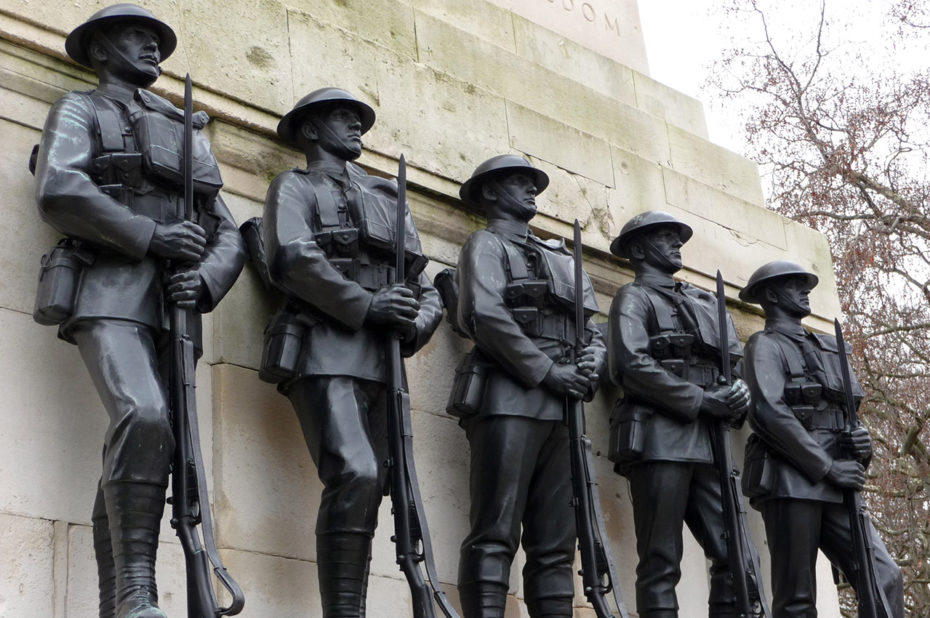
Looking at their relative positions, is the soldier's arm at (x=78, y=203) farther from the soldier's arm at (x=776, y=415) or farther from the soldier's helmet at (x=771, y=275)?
the soldier's helmet at (x=771, y=275)

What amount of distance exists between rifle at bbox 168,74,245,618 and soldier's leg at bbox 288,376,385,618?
679 millimetres

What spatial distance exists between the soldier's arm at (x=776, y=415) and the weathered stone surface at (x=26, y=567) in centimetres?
498

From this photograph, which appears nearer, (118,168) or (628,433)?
(118,168)

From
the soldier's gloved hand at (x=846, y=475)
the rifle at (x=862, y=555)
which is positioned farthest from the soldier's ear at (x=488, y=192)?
the soldier's gloved hand at (x=846, y=475)

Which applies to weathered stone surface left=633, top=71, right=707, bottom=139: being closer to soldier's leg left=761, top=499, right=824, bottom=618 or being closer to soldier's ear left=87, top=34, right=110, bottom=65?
soldier's leg left=761, top=499, right=824, bottom=618

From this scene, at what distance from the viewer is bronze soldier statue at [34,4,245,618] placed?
278 inches

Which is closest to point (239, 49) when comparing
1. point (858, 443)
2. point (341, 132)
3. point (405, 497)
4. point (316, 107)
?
point (316, 107)

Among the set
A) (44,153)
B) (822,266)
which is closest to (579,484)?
(44,153)

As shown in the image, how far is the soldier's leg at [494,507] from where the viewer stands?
8.59m

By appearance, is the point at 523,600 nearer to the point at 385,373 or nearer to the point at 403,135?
the point at 385,373

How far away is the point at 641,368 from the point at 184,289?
131 inches

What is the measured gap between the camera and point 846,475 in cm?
1034

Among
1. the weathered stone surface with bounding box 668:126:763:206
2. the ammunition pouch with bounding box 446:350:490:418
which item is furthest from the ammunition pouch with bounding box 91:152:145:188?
the weathered stone surface with bounding box 668:126:763:206

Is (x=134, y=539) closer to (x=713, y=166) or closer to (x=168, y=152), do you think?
(x=168, y=152)
